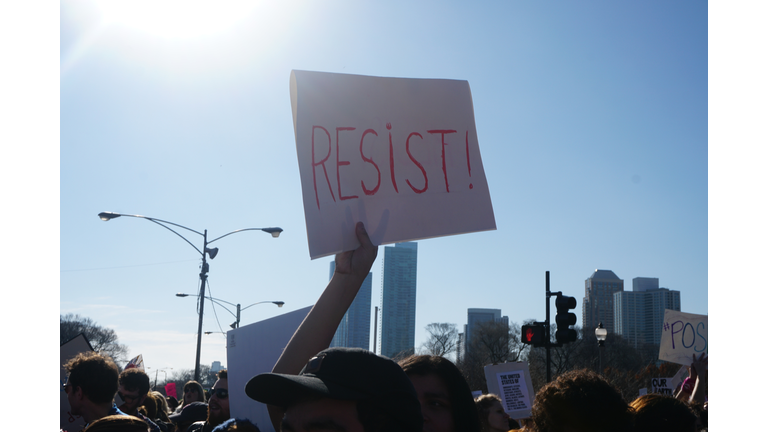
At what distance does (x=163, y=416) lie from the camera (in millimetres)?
7117

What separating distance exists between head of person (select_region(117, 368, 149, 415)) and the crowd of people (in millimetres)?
1110

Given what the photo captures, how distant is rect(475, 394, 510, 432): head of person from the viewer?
479cm

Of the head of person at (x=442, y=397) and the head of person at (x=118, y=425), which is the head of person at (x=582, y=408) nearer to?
the head of person at (x=442, y=397)

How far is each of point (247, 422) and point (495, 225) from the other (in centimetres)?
161

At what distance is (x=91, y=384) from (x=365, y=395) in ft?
11.7

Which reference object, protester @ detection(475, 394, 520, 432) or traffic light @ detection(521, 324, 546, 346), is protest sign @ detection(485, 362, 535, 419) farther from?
traffic light @ detection(521, 324, 546, 346)

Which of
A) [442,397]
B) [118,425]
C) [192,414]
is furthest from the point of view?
[192,414]

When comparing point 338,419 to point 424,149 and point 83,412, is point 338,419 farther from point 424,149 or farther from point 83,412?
point 83,412

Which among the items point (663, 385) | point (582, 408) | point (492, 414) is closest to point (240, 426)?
point (582, 408)

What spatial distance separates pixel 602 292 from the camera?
401ft

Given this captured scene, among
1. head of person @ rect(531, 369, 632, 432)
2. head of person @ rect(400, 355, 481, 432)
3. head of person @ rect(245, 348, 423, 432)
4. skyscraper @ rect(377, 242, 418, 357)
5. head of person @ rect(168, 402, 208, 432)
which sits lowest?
skyscraper @ rect(377, 242, 418, 357)

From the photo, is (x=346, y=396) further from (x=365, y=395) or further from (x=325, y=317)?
(x=325, y=317)

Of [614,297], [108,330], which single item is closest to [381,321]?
[614,297]

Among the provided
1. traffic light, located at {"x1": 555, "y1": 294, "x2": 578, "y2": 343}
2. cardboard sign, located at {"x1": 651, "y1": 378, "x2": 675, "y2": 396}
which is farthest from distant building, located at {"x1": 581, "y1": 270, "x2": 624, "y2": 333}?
cardboard sign, located at {"x1": 651, "y1": 378, "x2": 675, "y2": 396}
